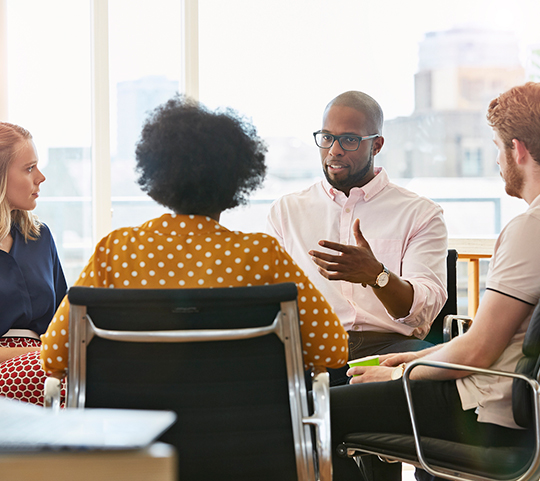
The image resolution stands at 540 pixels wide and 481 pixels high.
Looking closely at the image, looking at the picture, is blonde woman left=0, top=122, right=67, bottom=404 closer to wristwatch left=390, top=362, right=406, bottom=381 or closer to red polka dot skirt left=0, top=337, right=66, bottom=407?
red polka dot skirt left=0, top=337, right=66, bottom=407

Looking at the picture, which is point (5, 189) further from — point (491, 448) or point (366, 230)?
point (491, 448)

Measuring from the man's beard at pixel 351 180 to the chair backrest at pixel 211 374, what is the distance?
1.25m

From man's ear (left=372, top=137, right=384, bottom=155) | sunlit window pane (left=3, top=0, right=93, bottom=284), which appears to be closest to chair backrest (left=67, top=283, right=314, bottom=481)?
man's ear (left=372, top=137, right=384, bottom=155)

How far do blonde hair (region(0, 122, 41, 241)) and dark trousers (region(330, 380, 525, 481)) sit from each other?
122 cm

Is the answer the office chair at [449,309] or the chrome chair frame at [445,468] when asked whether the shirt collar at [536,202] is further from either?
the office chair at [449,309]

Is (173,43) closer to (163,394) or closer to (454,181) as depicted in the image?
(454,181)

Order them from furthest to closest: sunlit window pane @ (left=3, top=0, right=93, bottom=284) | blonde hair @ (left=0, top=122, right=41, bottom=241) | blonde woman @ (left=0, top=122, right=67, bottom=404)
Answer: sunlit window pane @ (left=3, top=0, right=93, bottom=284), blonde hair @ (left=0, top=122, right=41, bottom=241), blonde woman @ (left=0, top=122, right=67, bottom=404)

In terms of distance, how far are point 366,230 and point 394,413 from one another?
33.9 inches

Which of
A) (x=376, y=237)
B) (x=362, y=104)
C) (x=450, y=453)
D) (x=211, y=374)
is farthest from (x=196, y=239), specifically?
(x=362, y=104)

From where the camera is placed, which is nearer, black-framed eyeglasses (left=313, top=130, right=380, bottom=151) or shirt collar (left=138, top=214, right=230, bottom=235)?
shirt collar (left=138, top=214, right=230, bottom=235)

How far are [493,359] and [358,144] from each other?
1.06 meters

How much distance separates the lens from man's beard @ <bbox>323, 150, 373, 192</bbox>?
2.21 meters

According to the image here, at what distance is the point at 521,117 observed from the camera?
4.67 ft

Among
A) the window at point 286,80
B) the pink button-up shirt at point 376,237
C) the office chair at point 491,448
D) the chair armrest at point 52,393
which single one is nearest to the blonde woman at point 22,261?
the chair armrest at point 52,393
